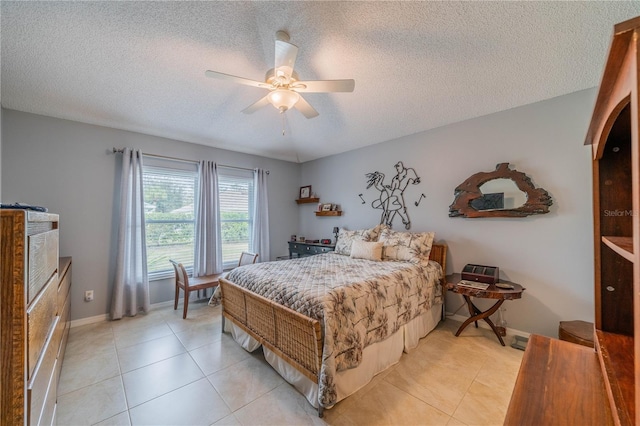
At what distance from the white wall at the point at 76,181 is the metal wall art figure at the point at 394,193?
132 inches

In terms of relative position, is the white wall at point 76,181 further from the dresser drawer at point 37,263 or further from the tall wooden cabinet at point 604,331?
the tall wooden cabinet at point 604,331

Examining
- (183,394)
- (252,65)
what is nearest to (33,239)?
(183,394)

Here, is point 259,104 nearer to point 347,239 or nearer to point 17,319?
point 17,319

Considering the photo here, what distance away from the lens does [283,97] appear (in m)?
1.92

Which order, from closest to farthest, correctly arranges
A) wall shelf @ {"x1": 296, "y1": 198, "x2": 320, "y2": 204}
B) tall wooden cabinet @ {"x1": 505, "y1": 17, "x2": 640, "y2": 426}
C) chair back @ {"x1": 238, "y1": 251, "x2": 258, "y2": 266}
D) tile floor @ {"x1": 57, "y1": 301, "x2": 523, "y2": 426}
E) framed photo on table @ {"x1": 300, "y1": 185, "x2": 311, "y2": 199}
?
tall wooden cabinet @ {"x1": 505, "y1": 17, "x2": 640, "y2": 426}, tile floor @ {"x1": 57, "y1": 301, "x2": 523, "y2": 426}, chair back @ {"x1": 238, "y1": 251, "x2": 258, "y2": 266}, wall shelf @ {"x1": 296, "y1": 198, "x2": 320, "y2": 204}, framed photo on table @ {"x1": 300, "y1": 185, "x2": 311, "y2": 199}

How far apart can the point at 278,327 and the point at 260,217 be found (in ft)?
9.37

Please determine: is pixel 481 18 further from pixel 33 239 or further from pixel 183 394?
pixel 183 394

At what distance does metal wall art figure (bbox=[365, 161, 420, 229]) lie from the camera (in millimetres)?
3623

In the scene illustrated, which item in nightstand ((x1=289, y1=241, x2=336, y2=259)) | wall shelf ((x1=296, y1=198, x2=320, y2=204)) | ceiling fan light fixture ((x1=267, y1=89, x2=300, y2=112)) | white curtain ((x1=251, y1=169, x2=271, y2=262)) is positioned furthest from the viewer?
wall shelf ((x1=296, y1=198, x2=320, y2=204))

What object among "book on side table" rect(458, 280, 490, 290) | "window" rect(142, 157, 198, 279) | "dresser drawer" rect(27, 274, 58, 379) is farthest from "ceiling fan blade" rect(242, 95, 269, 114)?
"book on side table" rect(458, 280, 490, 290)

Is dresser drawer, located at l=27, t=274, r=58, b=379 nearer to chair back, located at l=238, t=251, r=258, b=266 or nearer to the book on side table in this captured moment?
chair back, located at l=238, t=251, r=258, b=266

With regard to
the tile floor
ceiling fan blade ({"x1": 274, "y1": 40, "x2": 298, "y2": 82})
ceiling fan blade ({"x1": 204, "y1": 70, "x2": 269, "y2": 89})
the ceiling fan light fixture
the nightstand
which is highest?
ceiling fan blade ({"x1": 274, "y1": 40, "x2": 298, "y2": 82})

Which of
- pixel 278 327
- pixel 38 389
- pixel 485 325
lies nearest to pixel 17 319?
pixel 38 389

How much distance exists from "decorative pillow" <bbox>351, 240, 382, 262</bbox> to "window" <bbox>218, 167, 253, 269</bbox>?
7.22 feet
